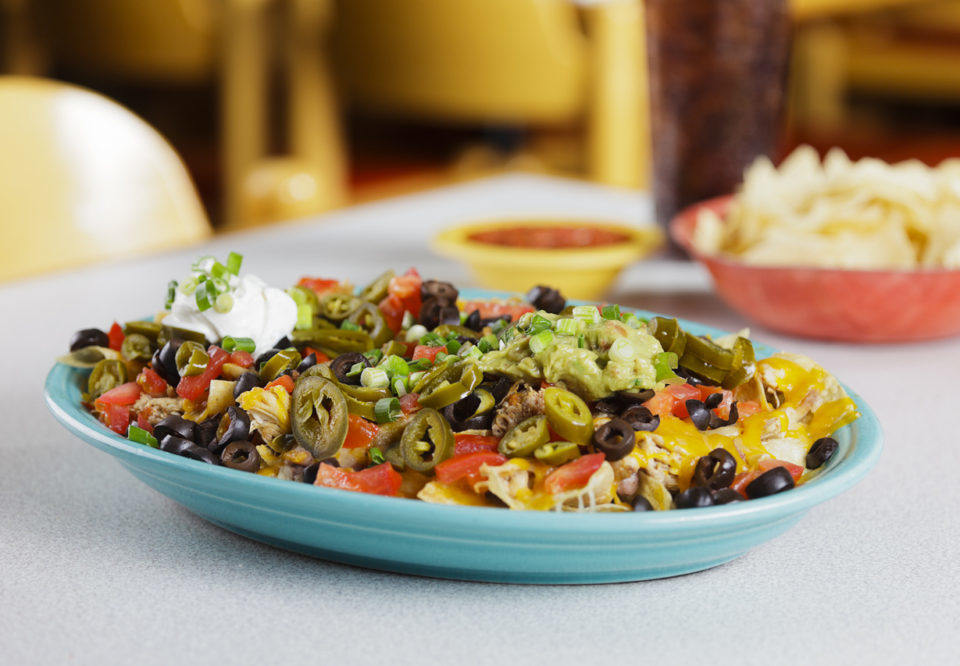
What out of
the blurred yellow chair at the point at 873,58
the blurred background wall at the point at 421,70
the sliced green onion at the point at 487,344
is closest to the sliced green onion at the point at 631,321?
the sliced green onion at the point at 487,344

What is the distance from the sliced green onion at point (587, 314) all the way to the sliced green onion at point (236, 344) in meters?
0.28

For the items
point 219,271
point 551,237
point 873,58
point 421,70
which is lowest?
point 873,58

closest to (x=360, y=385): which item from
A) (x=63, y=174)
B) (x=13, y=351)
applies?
(x=13, y=351)

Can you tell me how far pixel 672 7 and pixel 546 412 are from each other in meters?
1.13

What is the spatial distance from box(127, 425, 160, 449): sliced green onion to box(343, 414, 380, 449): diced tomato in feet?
0.47

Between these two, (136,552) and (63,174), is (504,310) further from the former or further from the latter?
(63,174)

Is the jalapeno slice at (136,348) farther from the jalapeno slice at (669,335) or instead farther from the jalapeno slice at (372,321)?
the jalapeno slice at (669,335)

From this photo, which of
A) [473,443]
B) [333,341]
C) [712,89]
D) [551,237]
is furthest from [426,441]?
[712,89]

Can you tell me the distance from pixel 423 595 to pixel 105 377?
37 centimetres

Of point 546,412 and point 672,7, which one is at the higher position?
point 672,7

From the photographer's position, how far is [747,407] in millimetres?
940

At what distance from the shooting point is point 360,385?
36.1 inches

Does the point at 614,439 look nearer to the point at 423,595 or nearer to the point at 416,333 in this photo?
the point at 423,595

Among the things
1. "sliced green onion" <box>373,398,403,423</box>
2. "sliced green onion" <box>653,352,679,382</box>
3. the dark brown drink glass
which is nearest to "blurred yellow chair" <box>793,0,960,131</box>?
the dark brown drink glass
